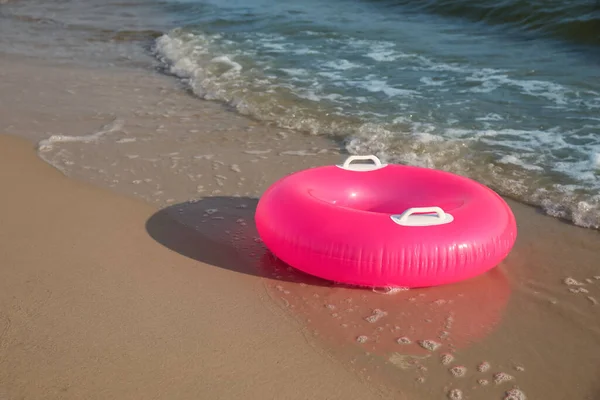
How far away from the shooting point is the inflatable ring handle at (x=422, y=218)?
12.2 ft

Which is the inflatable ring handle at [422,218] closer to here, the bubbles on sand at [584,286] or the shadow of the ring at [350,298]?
the shadow of the ring at [350,298]

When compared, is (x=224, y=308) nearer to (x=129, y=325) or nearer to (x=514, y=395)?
(x=129, y=325)

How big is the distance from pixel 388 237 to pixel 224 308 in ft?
3.13

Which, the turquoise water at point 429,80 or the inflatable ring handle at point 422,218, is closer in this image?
the inflatable ring handle at point 422,218

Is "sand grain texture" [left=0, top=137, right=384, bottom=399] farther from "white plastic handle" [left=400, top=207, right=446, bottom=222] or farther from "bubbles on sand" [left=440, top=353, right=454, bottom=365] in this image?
"white plastic handle" [left=400, top=207, right=446, bottom=222]

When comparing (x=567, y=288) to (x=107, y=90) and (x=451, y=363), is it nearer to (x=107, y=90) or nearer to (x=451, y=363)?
(x=451, y=363)

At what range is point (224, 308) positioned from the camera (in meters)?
3.60

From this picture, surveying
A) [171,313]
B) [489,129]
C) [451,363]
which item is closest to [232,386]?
[171,313]

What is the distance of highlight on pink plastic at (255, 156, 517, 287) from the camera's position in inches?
143

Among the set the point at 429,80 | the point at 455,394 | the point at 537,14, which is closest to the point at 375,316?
the point at 455,394

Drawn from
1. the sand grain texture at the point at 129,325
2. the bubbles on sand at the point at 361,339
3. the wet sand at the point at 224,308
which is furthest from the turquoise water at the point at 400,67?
the sand grain texture at the point at 129,325

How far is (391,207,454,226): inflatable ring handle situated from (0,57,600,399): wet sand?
39 centimetres

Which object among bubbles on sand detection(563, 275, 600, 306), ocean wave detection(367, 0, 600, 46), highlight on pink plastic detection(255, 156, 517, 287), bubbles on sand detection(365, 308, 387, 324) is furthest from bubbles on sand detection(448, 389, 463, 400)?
ocean wave detection(367, 0, 600, 46)

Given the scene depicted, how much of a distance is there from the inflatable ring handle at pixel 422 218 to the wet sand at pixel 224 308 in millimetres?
391
